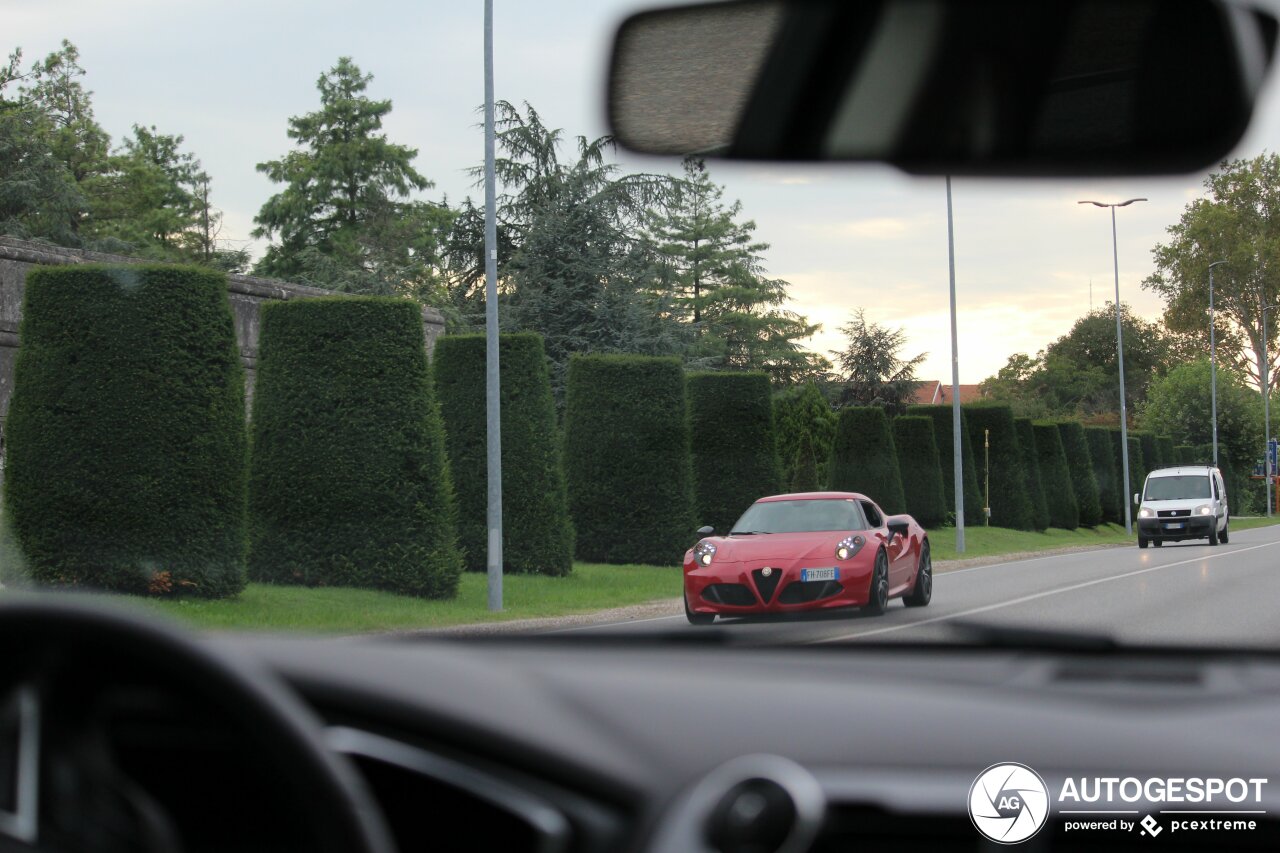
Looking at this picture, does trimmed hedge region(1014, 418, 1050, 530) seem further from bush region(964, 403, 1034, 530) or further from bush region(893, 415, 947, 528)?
bush region(893, 415, 947, 528)

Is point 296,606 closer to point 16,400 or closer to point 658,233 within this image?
point 16,400

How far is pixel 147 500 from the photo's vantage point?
15.8 metres

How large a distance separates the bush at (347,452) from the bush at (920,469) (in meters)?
11.0

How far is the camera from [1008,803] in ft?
6.81

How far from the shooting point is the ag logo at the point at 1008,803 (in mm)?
2051

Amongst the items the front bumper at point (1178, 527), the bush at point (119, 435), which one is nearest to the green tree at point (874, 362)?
the front bumper at point (1178, 527)

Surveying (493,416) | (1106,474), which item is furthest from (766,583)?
(493,416)

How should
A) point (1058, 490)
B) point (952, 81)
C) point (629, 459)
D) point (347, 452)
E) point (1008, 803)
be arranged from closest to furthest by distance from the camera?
1. point (1008, 803)
2. point (952, 81)
3. point (1058, 490)
4. point (347, 452)
5. point (629, 459)

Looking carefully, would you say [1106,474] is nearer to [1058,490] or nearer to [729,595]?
[1058,490]

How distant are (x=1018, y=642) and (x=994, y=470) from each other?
2.45 meters

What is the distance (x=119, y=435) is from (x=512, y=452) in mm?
7737

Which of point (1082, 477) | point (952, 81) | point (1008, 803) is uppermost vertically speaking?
point (952, 81)

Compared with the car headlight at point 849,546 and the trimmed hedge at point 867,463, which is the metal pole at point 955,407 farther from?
the car headlight at point 849,546

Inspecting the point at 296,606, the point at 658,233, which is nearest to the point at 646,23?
the point at 658,233
